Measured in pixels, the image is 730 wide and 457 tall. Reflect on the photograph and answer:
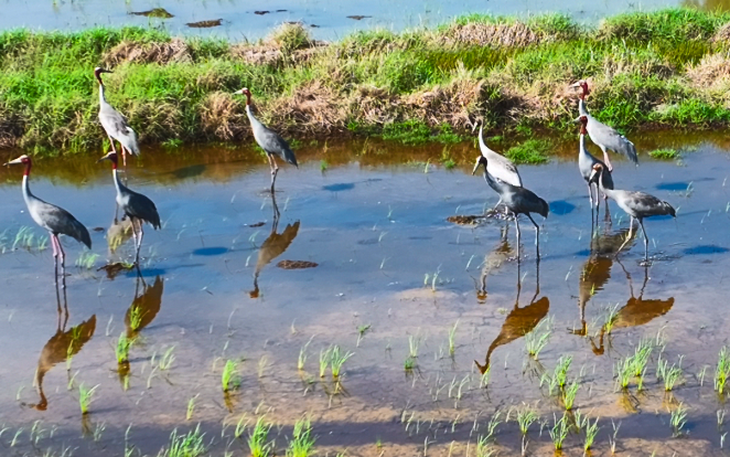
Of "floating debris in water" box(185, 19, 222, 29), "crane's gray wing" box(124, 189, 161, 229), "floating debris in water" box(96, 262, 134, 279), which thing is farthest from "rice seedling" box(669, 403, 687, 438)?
"floating debris in water" box(185, 19, 222, 29)

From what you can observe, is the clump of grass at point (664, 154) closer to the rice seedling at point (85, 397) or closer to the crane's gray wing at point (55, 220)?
the crane's gray wing at point (55, 220)

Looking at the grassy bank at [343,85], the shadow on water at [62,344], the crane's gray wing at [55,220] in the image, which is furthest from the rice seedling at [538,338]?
the grassy bank at [343,85]

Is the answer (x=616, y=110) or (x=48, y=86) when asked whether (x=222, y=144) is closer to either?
(x=48, y=86)

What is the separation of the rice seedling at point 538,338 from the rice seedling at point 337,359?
1.50 meters

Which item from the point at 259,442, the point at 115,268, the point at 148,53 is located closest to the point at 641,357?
the point at 259,442

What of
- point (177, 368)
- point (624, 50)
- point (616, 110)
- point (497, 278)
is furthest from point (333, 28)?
point (177, 368)

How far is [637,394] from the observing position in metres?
7.12

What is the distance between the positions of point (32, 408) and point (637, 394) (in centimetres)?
463

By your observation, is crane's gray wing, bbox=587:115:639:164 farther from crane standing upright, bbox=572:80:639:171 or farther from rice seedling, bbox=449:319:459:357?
rice seedling, bbox=449:319:459:357

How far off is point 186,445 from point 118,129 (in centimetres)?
745

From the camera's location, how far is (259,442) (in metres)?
6.49

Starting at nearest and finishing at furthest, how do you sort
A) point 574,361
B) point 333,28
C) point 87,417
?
point 87,417 → point 574,361 → point 333,28

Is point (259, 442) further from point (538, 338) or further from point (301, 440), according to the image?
point (538, 338)

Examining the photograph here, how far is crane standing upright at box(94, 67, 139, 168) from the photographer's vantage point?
41.9 feet
